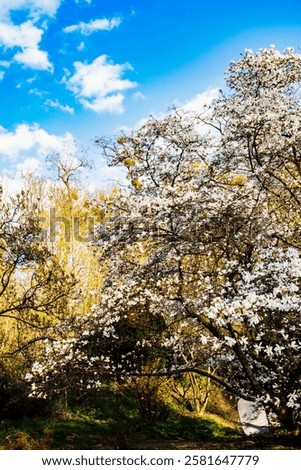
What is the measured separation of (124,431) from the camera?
32.2 feet

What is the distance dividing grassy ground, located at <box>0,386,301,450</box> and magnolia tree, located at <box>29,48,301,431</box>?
1270 mm

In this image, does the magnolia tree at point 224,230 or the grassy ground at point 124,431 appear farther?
the grassy ground at point 124,431

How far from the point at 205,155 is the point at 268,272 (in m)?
3.64

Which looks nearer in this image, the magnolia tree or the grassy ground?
the magnolia tree

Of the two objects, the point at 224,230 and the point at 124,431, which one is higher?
the point at 224,230

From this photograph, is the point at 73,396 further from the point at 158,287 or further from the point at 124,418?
the point at 158,287

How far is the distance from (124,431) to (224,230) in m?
5.94

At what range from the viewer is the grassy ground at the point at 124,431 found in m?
8.25

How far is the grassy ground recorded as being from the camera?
27.1 feet

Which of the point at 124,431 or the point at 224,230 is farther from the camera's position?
the point at 124,431

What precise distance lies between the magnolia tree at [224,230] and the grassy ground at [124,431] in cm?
127
